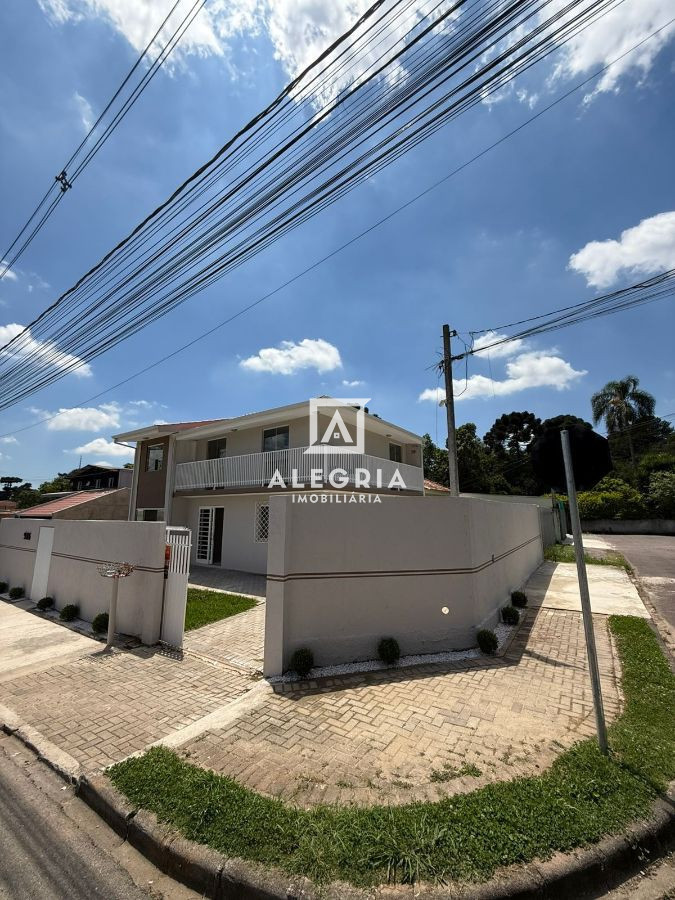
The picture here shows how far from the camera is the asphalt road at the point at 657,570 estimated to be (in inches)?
342

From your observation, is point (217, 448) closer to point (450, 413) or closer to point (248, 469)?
point (248, 469)

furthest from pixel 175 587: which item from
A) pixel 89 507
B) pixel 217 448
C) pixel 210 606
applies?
pixel 89 507

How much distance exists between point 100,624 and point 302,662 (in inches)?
158

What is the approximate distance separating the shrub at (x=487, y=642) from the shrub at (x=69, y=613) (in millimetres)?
7363

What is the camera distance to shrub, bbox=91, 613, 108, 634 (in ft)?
21.6

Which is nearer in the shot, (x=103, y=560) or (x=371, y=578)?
(x=371, y=578)

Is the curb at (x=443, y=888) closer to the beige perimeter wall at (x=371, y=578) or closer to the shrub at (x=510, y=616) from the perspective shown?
the beige perimeter wall at (x=371, y=578)

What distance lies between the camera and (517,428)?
38.4 metres

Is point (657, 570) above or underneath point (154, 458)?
underneath

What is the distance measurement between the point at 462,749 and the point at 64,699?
166 inches

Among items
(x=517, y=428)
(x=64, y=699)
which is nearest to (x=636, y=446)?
(x=517, y=428)

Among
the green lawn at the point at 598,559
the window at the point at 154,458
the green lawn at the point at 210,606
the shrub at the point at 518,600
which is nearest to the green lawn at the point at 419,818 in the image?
the green lawn at the point at 210,606

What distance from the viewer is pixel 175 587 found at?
6.04 metres

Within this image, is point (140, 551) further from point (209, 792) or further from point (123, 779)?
point (209, 792)
